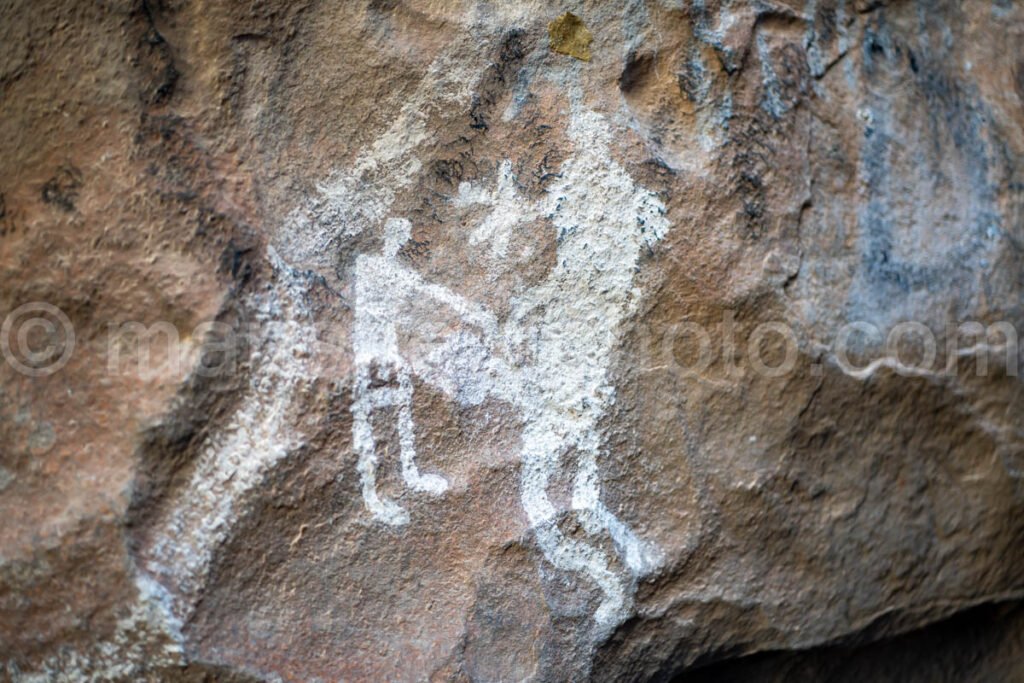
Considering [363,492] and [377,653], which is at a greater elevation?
[363,492]

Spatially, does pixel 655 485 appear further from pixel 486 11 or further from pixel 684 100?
pixel 486 11

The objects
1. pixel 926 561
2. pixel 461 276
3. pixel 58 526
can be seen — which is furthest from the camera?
pixel 926 561

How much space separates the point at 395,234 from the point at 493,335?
144 mm

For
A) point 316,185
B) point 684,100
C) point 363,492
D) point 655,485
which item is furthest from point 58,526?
point 684,100

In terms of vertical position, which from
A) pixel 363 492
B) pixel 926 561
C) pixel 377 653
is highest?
pixel 363 492

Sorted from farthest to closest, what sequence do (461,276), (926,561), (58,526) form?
1. (926,561)
2. (461,276)
3. (58,526)

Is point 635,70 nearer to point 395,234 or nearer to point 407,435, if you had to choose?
point 395,234

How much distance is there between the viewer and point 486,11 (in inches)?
37.1

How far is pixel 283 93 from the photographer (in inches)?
35.8

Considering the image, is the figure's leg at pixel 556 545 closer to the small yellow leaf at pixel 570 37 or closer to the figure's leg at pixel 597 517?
the figure's leg at pixel 597 517

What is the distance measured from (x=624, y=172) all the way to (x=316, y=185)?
31cm

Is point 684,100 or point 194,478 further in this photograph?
point 684,100

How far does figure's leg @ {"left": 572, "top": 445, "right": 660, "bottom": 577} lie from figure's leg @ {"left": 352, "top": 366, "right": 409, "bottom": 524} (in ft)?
0.64

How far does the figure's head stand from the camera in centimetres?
93
